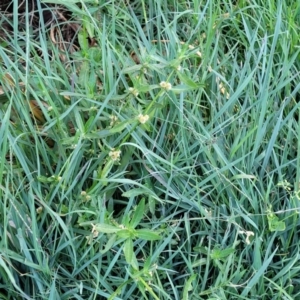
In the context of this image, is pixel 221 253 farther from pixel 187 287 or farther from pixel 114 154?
pixel 114 154

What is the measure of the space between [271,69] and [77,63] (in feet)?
1.70

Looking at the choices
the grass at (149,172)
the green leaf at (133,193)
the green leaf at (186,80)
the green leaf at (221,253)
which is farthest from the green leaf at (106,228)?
the green leaf at (186,80)

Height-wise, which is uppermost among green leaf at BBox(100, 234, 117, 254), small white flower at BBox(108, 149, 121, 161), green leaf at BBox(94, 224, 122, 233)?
small white flower at BBox(108, 149, 121, 161)

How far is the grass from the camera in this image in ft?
4.11

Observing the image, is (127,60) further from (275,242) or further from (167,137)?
(275,242)

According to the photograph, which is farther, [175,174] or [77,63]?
[77,63]

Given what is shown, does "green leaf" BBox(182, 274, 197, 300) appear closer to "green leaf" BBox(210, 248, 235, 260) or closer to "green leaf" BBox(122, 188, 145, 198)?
"green leaf" BBox(210, 248, 235, 260)

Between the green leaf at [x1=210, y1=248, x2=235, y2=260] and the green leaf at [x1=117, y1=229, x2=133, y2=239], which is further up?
the green leaf at [x1=117, y1=229, x2=133, y2=239]

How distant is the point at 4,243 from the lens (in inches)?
47.9

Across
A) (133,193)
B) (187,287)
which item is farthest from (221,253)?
(133,193)

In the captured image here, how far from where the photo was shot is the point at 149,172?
1.36 m

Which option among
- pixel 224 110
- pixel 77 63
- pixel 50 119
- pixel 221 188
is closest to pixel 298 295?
pixel 221 188

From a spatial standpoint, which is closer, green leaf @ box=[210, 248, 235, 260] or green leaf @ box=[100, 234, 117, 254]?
green leaf @ box=[100, 234, 117, 254]


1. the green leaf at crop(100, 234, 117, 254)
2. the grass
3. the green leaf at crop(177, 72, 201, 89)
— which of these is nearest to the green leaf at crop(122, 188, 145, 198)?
the grass
